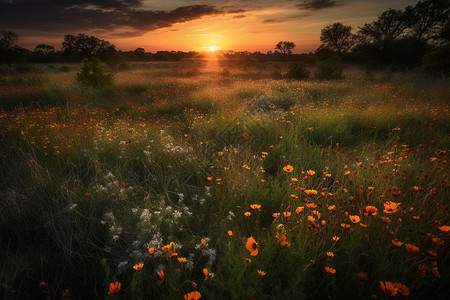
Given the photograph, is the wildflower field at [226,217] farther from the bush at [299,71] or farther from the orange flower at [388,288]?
the bush at [299,71]

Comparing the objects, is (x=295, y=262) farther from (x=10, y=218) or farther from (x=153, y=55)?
(x=153, y=55)

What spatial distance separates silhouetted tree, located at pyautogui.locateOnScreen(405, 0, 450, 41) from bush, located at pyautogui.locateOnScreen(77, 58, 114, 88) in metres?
35.1

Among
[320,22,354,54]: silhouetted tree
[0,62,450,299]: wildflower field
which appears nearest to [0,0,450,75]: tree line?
[320,22,354,54]: silhouetted tree

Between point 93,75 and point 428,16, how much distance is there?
41.5m

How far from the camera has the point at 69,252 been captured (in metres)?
2.18

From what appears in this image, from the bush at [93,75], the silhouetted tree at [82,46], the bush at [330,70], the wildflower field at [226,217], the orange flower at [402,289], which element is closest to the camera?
the orange flower at [402,289]

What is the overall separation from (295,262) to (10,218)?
10.8 ft

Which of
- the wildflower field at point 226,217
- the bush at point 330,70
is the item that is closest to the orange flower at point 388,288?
the wildflower field at point 226,217

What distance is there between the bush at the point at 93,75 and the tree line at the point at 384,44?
790 inches

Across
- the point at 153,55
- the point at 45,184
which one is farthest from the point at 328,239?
the point at 153,55

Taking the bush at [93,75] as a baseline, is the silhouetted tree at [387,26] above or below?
above

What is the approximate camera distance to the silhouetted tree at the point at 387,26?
31.2 metres

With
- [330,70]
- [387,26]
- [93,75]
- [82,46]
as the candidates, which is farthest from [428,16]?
[82,46]

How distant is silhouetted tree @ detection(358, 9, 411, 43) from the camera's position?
103ft
